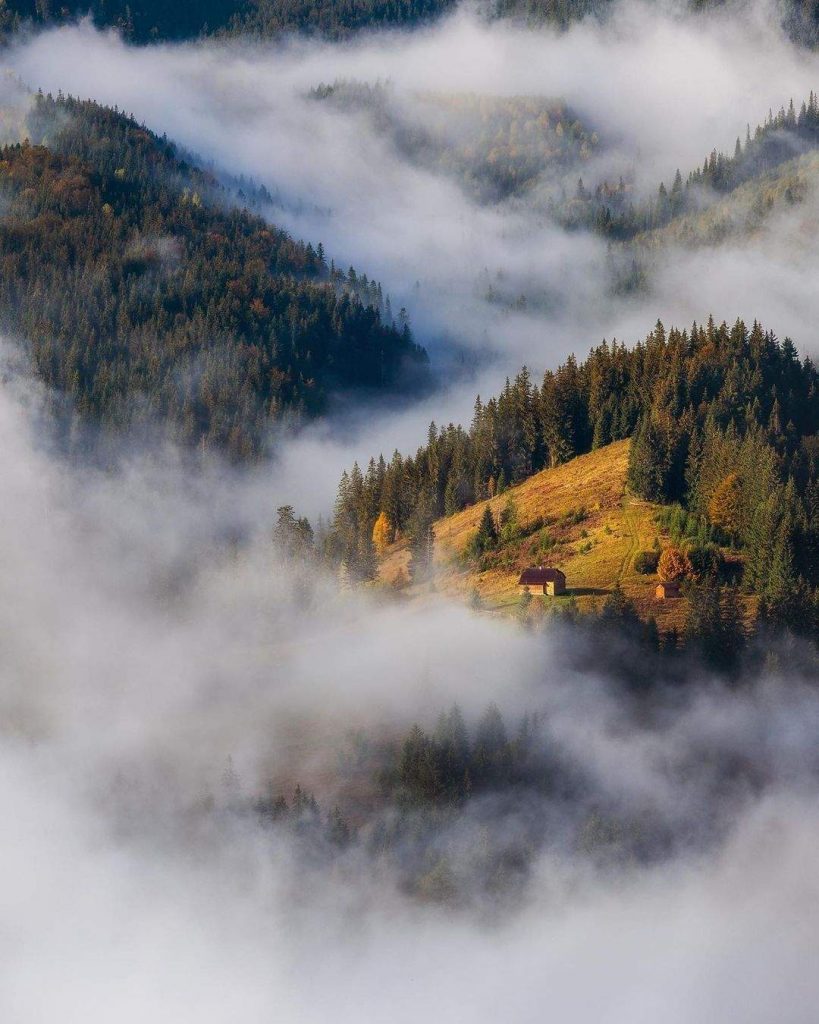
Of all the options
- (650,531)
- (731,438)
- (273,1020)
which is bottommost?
(273,1020)

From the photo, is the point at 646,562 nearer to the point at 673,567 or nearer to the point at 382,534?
the point at 673,567

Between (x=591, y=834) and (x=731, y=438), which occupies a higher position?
(x=731, y=438)

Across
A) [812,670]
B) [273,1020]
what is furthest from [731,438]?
[273,1020]

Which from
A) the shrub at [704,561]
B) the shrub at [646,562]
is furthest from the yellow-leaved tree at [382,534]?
the shrub at [704,561]

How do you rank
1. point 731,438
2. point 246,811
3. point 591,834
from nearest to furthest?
point 591,834 < point 246,811 < point 731,438

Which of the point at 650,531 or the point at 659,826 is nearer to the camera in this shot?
the point at 659,826

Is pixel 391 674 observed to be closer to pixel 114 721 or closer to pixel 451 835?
pixel 451 835

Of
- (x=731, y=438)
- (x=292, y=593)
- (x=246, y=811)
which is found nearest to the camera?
(x=246, y=811)
